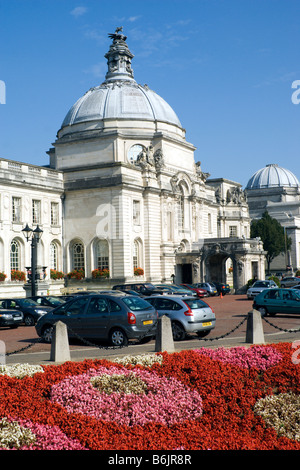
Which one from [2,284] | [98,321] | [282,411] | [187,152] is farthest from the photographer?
[187,152]

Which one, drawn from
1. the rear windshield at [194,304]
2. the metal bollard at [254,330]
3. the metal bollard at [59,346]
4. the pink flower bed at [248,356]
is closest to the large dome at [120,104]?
the rear windshield at [194,304]

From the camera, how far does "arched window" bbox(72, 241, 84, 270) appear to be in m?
55.2

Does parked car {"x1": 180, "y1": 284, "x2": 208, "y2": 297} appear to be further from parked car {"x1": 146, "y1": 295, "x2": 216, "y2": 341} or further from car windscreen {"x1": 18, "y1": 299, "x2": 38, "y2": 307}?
parked car {"x1": 146, "y1": 295, "x2": 216, "y2": 341}

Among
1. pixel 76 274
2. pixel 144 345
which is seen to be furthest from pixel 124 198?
pixel 144 345

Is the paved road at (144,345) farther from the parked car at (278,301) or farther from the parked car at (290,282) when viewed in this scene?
the parked car at (290,282)

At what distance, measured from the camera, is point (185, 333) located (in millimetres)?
20516

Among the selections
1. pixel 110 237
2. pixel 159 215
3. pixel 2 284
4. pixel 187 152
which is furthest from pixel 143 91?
pixel 2 284

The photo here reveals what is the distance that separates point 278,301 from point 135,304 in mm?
10835

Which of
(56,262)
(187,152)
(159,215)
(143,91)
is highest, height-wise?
(143,91)

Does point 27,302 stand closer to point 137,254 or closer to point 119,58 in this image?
point 137,254

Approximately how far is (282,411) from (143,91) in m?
58.5

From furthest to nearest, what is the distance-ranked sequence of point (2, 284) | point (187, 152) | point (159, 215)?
1. point (187, 152)
2. point (159, 215)
3. point (2, 284)
